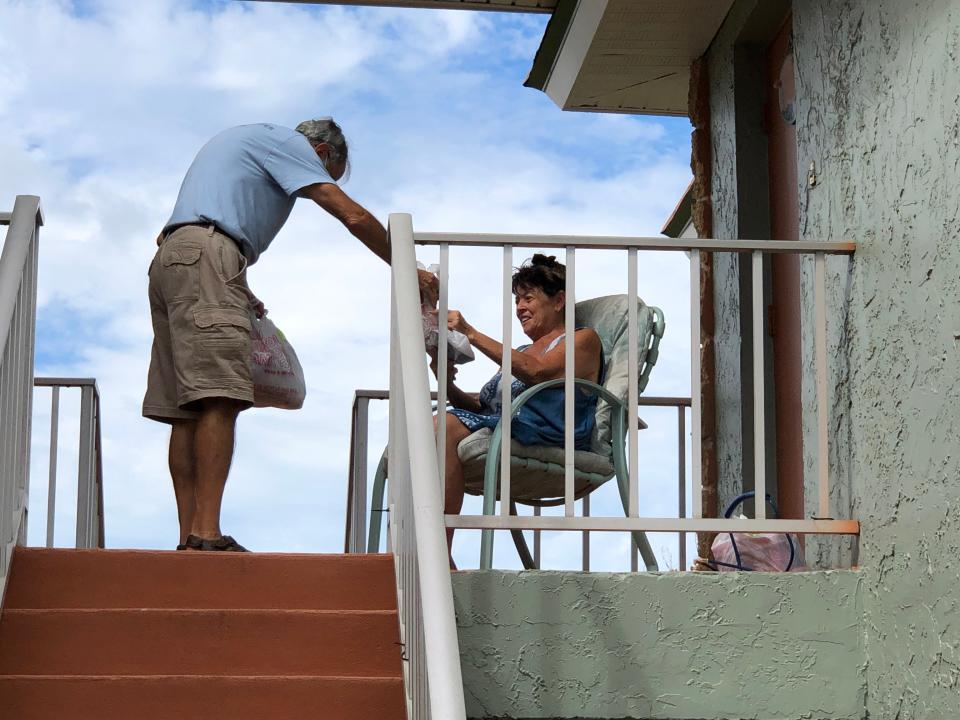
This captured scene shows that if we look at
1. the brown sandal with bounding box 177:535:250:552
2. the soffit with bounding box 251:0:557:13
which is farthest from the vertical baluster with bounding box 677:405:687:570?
the brown sandal with bounding box 177:535:250:552

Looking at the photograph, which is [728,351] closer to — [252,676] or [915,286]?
[915,286]

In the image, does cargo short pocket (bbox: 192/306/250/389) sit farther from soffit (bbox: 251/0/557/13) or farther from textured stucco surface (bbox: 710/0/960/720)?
soffit (bbox: 251/0/557/13)

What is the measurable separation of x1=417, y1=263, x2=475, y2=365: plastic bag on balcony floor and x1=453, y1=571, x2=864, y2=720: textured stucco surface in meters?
0.81

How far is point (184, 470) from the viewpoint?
175 inches

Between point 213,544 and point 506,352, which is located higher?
point 506,352

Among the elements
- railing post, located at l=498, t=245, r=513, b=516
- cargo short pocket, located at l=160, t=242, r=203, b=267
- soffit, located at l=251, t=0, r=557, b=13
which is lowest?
railing post, located at l=498, t=245, r=513, b=516

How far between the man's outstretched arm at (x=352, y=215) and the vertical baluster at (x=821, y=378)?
1271 millimetres

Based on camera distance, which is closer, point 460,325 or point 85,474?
point 460,325

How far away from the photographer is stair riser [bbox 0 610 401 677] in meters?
3.79

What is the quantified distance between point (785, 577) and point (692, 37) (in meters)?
3.21

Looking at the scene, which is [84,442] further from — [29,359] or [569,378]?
[569,378]

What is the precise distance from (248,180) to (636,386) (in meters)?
1.38

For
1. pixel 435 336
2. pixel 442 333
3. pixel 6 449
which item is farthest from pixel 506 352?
pixel 6 449

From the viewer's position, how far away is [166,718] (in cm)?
360
